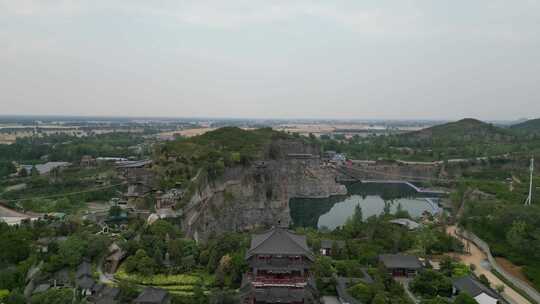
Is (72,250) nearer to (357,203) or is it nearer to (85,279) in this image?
(85,279)

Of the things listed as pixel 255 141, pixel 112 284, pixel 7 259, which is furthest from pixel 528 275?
pixel 255 141

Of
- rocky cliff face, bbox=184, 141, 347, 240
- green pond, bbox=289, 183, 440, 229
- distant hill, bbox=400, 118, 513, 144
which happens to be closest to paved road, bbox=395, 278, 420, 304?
rocky cliff face, bbox=184, 141, 347, 240

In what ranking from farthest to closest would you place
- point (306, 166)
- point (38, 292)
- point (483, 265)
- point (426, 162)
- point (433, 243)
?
point (426, 162) < point (306, 166) < point (433, 243) < point (483, 265) < point (38, 292)

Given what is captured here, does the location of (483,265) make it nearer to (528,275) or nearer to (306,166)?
(528,275)

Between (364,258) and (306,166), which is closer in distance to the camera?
(364,258)

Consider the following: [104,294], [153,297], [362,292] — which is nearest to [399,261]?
[362,292]

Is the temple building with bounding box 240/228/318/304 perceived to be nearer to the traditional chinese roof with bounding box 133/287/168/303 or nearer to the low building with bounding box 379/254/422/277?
the traditional chinese roof with bounding box 133/287/168/303
